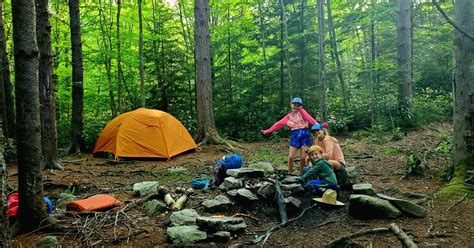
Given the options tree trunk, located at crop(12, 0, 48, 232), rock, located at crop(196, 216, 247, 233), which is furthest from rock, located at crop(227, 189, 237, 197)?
tree trunk, located at crop(12, 0, 48, 232)

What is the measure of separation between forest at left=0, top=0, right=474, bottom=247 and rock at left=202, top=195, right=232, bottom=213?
0.14 meters

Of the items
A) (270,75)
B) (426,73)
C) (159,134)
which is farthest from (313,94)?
(159,134)

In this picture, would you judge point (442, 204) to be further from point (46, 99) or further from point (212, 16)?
point (212, 16)

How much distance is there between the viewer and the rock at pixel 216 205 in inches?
201

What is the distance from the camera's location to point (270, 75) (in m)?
15.7

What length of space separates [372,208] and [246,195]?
6.12 ft

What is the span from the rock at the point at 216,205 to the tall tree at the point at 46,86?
17.6ft

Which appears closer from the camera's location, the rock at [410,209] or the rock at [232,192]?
the rock at [410,209]

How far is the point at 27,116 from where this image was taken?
419cm

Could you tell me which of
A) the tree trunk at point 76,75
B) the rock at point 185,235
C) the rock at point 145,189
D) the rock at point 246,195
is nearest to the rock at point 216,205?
the rock at point 246,195

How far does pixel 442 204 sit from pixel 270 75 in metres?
11.5

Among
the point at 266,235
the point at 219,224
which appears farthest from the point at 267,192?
the point at 219,224

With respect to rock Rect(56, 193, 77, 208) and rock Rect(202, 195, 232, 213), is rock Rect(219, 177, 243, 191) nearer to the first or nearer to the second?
rock Rect(202, 195, 232, 213)

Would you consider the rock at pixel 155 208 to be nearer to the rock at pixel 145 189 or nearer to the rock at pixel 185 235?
the rock at pixel 145 189
